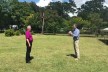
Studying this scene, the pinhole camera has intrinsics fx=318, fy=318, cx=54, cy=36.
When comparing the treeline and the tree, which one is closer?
the treeline

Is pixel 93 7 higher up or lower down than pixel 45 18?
higher up

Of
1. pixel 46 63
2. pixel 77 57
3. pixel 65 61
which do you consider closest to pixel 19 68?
pixel 46 63

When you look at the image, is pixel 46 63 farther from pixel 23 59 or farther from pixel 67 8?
pixel 67 8

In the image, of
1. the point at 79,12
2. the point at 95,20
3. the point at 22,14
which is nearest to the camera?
the point at 95,20

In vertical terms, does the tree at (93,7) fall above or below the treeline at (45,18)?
above

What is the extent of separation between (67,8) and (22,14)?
109ft

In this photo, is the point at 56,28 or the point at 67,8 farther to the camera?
the point at 67,8

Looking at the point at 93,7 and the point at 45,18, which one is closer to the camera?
the point at 45,18

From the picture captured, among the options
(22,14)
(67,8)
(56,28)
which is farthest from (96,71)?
(67,8)

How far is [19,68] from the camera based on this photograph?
15.3m

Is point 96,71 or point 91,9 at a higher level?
point 91,9

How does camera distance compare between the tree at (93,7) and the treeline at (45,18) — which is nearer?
the treeline at (45,18)

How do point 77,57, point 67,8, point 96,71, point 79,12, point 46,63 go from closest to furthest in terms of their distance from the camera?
point 96,71 < point 46,63 < point 77,57 < point 67,8 < point 79,12

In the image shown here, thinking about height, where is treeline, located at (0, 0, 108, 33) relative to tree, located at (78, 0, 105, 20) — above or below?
below
